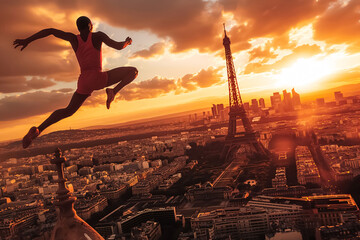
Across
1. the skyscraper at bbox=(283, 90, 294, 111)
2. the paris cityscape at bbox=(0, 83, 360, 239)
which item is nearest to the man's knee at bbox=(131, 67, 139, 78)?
the paris cityscape at bbox=(0, 83, 360, 239)

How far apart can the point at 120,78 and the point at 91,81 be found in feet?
0.66

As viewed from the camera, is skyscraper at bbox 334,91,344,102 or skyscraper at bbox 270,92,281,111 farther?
skyscraper at bbox 270,92,281,111

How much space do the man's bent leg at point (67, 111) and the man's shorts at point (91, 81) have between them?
5 cm

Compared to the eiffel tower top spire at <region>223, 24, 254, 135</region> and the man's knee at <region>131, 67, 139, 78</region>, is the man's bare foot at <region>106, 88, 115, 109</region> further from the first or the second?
the eiffel tower top spire at <region>223, 24, 254, 135</region>

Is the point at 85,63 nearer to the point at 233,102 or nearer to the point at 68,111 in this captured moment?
the point at 68,111

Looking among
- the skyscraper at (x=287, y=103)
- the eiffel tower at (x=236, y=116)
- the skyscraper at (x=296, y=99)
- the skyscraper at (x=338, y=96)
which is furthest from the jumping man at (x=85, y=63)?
the skyscraper at (x=338, y=96)

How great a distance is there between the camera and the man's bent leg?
6.56ft

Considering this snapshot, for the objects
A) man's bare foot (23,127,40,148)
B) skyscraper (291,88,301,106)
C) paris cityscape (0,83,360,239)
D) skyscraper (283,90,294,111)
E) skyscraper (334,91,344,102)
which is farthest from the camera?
skyscraper (291,88,301,106)

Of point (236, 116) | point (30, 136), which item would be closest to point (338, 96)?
point (236, 116)

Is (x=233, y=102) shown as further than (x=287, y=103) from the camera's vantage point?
No

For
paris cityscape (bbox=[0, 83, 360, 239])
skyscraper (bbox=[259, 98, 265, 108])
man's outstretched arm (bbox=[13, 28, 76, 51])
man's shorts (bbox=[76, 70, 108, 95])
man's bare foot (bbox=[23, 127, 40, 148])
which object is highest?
man's outstretched arm (bbox=[13, 28, 76, 51])

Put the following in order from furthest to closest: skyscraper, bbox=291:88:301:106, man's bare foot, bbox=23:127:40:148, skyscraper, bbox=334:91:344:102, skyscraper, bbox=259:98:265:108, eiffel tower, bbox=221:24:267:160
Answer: skyscraper, bbox=259:98:265:108
skyscraper, bbox=291:88:301:106
skyscraper, bbox=334:91:344:102
eiffel tower, bbox=221:24:267:160
man's bare foot, bbox=23:127:40:148

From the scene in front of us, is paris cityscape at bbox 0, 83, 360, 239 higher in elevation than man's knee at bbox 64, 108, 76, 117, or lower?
lower

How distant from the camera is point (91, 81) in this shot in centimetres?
191
